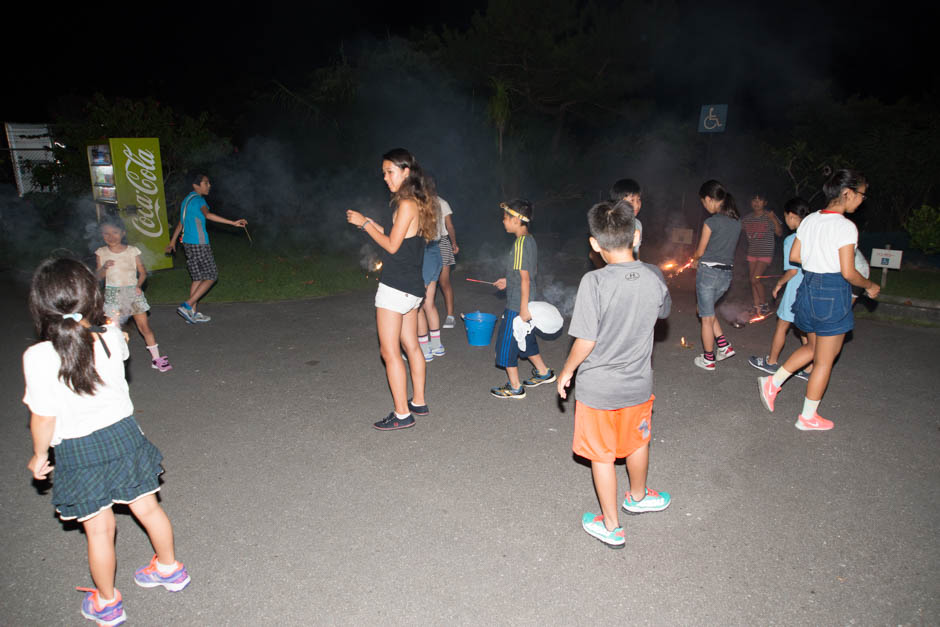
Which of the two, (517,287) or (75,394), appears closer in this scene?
(75,394)

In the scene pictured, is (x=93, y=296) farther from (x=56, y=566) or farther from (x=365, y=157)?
(x=365, y=157)

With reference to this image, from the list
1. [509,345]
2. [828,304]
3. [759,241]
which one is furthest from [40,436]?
[759,241]

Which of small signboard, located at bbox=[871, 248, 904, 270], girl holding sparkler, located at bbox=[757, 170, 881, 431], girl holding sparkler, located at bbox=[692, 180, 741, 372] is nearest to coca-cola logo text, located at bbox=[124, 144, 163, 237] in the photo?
girl holding sparkler, located at bbox=[692, 180, 741, 372]

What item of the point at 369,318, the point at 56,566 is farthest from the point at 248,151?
the point at 56,566

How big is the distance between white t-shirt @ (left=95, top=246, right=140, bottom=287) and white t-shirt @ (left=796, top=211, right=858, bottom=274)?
5.31m

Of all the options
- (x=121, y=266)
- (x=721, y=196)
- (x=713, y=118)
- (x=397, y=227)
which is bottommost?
(x=121, y=266)

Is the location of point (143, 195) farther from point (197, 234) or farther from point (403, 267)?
point (403, 267)

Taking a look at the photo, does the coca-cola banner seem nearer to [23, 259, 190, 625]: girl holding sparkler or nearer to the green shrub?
[23, 259, 190, 625]: girl holding sparkler

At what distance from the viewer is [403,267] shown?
407 centimetres

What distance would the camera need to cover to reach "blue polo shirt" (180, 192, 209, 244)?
22.3 ft

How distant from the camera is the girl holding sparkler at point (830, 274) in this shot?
13.0ft

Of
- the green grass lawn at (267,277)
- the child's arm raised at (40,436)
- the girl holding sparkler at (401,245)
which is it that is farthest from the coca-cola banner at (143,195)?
the child's arm raised at (40,436)

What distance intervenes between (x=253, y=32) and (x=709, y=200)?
24.5 m

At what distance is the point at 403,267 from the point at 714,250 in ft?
9.86
